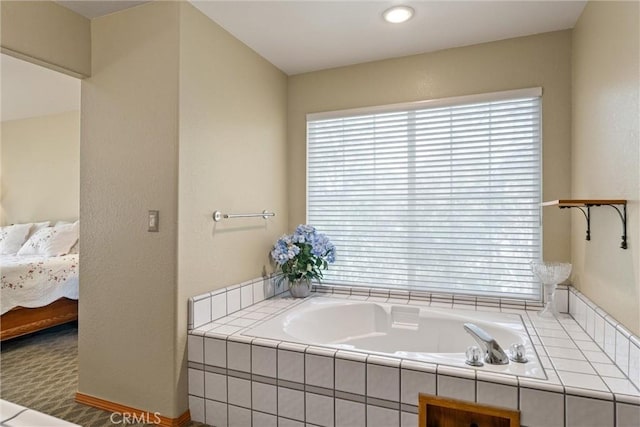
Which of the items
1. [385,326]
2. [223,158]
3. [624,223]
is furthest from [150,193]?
[624,223]

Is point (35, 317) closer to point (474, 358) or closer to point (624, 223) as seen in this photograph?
point (474, 358)

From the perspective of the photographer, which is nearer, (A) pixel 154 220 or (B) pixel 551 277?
(A) pixel 154 220

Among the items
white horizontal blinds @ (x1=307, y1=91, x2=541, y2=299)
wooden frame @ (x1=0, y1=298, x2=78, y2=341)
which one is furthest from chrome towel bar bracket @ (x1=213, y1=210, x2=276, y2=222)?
wooden frame @ (x1=0, y1=298, x2=78, y2=341)

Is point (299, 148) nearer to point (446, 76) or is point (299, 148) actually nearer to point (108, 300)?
point (446, 76)

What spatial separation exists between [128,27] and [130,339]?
1.71 metres

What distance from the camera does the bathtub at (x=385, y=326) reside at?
2.05 m

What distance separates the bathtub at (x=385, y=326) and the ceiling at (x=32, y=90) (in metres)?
2.61

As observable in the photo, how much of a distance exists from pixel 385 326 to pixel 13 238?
4269mm

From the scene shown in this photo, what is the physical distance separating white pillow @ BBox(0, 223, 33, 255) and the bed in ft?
2.65

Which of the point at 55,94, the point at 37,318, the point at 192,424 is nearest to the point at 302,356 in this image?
the point at 192,424

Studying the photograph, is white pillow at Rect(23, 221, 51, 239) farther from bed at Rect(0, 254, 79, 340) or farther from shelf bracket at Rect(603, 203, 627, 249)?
shelf bracket at Rect(603, 203, 627, 249)

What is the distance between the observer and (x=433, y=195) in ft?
8.52

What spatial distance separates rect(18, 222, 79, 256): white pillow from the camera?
3.80 metres

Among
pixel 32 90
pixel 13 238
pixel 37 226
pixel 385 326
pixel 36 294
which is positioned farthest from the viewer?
pixel 37 226
